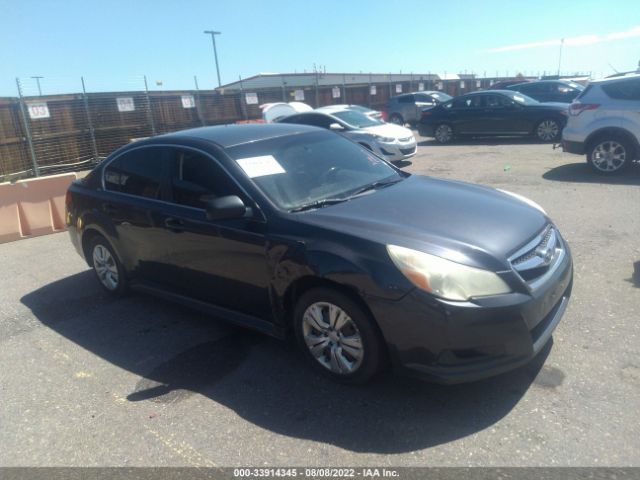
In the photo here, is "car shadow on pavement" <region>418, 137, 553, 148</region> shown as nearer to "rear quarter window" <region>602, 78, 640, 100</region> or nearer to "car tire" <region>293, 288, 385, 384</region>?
"rear quarter window" <region>602, 78, 640, 100</region>

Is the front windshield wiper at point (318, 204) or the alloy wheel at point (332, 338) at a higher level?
the front windshield wiper at point (318, 204)

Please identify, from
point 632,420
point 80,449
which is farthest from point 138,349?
point 632,420

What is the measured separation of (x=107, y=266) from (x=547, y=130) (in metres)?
13.1

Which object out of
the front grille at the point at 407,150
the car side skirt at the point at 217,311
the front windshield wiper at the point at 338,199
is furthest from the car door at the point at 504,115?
the car side skirt at the point at 217,311

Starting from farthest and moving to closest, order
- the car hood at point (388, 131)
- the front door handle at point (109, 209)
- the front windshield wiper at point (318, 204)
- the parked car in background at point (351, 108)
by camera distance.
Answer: the parked car in background at point (351, 108), the car hood at point (388, 131), the front door handle at point (109, 209), the front windshield wiper at point (318, 204)

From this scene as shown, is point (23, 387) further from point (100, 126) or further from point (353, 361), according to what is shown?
point (100, 126)

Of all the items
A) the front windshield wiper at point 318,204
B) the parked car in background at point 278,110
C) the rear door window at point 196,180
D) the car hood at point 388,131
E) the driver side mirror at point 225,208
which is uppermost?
the parked car in background at point 278,110

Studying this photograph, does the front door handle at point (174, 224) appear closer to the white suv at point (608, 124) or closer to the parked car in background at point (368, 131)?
the parked car in background at point (368, 131)

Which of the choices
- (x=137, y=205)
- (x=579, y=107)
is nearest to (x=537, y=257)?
(x=137, y=205)

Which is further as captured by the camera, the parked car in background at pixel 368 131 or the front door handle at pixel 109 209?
the parked car in background at pixel 368 131

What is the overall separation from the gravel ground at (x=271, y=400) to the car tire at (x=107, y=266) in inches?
8.2

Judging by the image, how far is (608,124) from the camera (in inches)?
354

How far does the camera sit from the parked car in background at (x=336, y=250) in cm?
285

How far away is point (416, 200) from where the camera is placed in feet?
12.2
